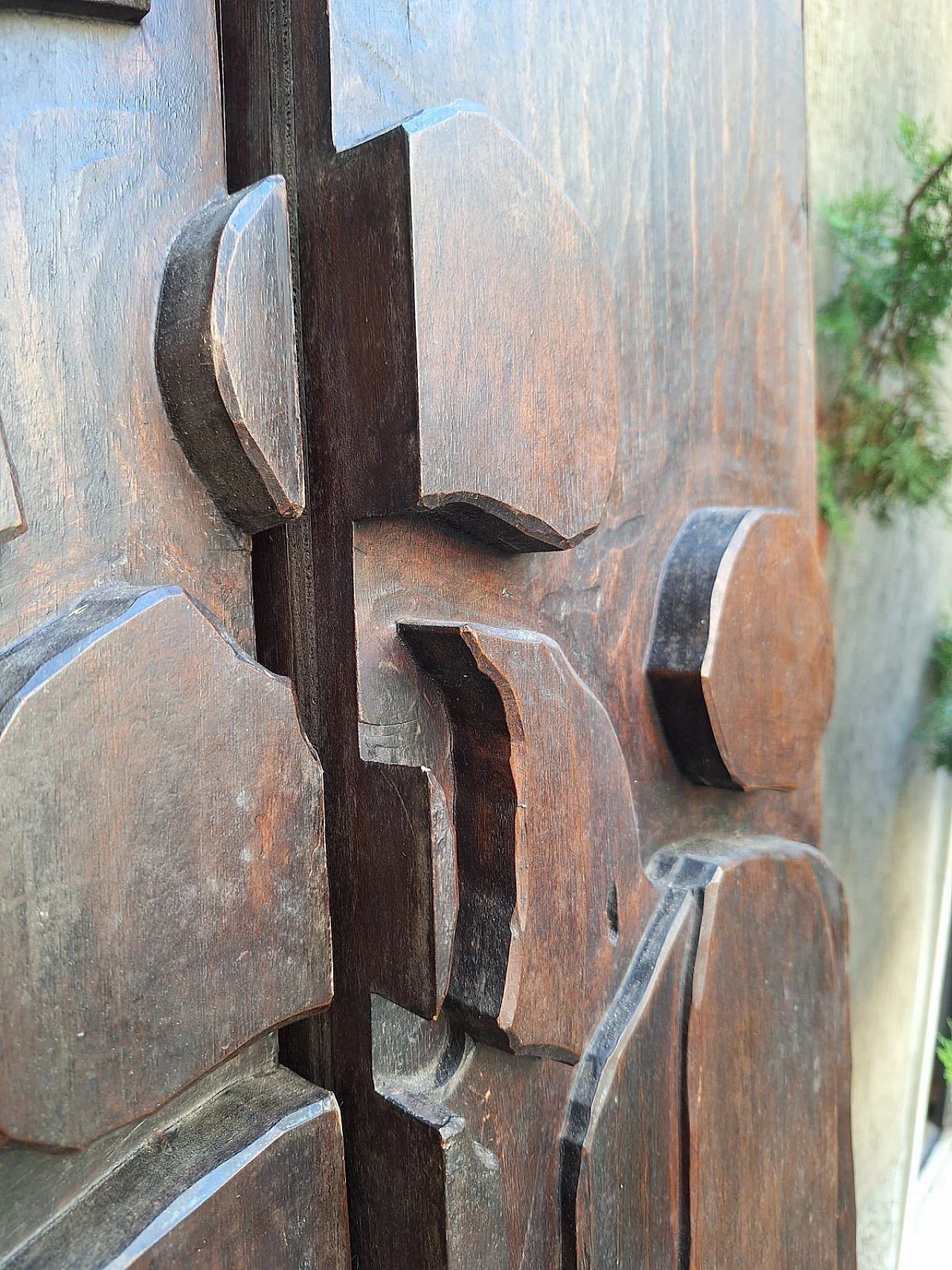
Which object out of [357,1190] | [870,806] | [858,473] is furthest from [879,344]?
[357,1190]

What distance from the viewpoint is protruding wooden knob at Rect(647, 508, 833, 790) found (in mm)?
503

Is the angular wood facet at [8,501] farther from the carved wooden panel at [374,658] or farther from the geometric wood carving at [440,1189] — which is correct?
the geometric wood carving at [440,1189]

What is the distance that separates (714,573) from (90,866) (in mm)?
318

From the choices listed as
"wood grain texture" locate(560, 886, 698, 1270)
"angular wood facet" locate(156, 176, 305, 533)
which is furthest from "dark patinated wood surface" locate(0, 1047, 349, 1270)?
"angular wood facet" locate(156, 176, 305, 533)

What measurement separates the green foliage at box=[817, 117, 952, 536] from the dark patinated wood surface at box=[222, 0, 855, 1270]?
32 centimetres

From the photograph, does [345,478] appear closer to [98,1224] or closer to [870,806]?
[98,1224]

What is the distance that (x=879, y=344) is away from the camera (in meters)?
0.87

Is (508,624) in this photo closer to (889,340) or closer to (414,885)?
(414,885)

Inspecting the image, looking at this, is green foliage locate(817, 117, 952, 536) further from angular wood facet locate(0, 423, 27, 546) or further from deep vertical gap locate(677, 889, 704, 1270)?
angular wood facet locate(0, 423, 27, 546)

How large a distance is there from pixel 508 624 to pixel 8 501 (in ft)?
0.68

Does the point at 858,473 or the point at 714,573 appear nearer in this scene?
the point at 714,573

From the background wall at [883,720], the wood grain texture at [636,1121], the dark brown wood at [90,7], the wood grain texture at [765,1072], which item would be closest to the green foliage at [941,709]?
the background wall at [883,720]

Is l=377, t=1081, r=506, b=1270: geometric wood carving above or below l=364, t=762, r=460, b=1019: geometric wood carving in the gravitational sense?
below

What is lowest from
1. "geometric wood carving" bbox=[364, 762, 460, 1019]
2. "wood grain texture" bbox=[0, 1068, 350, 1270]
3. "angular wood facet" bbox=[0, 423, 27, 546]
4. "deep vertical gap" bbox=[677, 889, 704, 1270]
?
"deep vertical gap" bbox=[677, 889, 704, 1270]
